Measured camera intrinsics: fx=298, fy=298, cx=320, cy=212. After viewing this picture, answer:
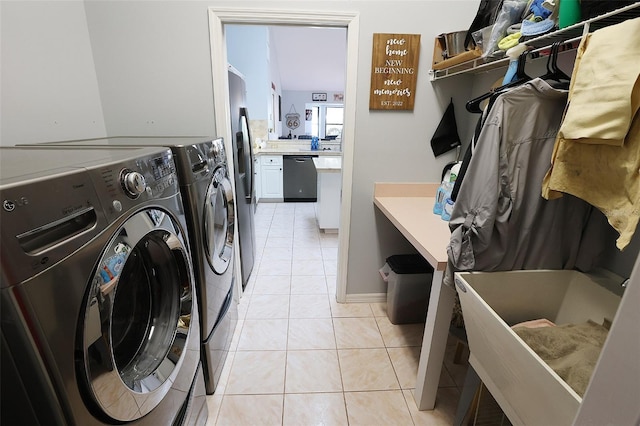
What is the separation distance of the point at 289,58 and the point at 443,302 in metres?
6.60

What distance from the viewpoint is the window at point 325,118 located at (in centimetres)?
875

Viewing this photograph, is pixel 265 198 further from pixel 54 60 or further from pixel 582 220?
pixel 582 220

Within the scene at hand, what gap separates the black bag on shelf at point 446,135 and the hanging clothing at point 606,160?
1.09 meters

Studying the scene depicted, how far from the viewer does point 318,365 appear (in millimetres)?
1725

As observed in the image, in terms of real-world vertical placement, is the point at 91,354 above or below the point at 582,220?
below

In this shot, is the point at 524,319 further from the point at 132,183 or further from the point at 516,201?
the point at 132,183

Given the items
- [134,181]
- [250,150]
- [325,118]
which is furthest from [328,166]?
[325,118]

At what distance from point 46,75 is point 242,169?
3.79 feet

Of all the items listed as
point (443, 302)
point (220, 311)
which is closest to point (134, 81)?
point (220, 311)

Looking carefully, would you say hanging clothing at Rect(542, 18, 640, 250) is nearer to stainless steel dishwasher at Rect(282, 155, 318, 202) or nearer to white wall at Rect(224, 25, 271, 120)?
stainless steel dishwasher at Rect(282, 155, 318, 202)

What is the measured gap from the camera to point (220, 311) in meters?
1.59

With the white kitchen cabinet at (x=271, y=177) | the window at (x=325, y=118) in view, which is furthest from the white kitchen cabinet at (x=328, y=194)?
the window at (x=325, y=118)

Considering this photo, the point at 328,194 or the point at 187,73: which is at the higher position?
the point at 187,73

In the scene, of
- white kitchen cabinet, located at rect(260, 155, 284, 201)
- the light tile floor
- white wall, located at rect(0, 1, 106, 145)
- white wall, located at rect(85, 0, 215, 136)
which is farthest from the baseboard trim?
white kitchen cabinet, located at rect(260, 155, 284, 201)
